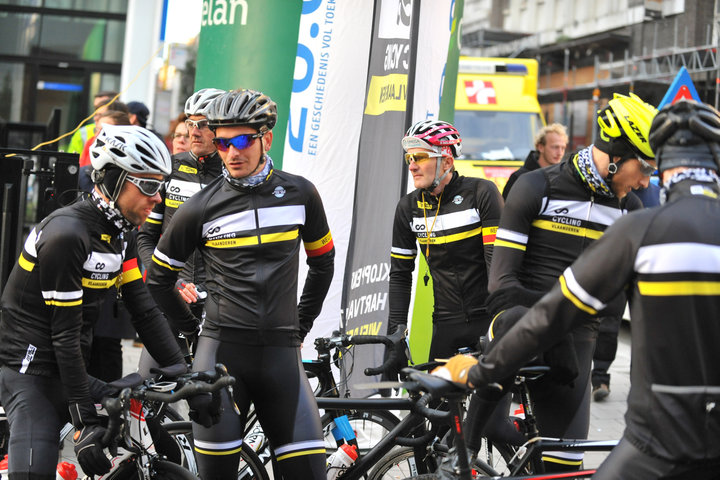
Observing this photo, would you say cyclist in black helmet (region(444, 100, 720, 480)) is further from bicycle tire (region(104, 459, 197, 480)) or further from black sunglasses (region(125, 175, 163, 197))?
black sunglasses (region(125, 175, 163, 197))

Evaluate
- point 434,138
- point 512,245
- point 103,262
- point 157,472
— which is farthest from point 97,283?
point 434,138

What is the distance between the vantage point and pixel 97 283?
4039mm

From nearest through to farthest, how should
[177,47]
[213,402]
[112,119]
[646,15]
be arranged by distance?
[213,402]
[112,119]
[177,47]
[646,15]

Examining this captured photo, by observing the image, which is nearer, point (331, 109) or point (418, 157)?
point (418, 157)

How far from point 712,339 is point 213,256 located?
2396 mm

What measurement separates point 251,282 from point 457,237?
1.57 m

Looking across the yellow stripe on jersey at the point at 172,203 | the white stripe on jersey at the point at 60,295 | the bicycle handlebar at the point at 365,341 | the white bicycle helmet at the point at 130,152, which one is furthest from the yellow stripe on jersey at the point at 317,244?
the yellow stripe on jersey at the point at 172,203

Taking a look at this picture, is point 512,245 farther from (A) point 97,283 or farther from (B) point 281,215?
(A) point 97,283

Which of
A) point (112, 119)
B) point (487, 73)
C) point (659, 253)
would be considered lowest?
point (659, 253)

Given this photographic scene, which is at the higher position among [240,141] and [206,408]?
[240,141]

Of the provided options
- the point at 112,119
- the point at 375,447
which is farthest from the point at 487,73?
the point at 375,447

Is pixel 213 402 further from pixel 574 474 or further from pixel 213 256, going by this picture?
pixel 574 474

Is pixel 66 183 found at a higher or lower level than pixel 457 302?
higher

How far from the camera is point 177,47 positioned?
1844 centimetres
